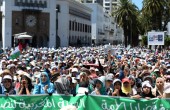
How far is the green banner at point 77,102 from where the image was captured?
368 inches

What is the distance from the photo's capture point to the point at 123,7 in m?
81.7

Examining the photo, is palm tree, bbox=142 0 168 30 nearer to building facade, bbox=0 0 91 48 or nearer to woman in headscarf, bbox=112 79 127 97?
building facade, bbox=0 0 91 48

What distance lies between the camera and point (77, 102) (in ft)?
31.1

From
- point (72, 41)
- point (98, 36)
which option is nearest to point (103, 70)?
point (72, 41)

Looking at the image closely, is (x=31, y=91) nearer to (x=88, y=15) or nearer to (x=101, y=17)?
(x=88, y=15)

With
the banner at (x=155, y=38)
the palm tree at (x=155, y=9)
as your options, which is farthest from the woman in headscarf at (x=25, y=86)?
the palm tree at (x=155, y=9)

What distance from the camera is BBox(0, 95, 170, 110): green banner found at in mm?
9344

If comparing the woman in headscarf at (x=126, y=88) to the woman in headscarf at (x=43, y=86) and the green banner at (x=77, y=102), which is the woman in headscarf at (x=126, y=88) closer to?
the green banner at (x=77, y=102)

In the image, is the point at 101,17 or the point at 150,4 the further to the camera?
the point at 101,17

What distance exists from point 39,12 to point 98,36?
57909mm

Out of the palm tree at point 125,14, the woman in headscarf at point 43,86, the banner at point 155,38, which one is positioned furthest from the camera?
the palm tree at point 125,14

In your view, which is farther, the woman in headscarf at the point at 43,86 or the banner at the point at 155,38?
the banner at the point at 155,38

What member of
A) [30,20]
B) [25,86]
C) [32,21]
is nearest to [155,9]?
[32,21]

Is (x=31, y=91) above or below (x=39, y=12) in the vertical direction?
below
